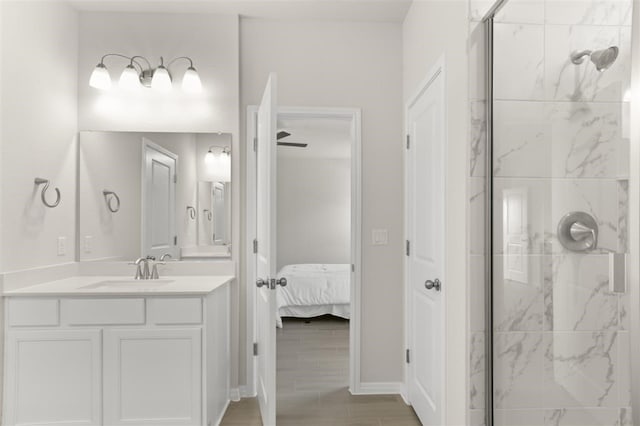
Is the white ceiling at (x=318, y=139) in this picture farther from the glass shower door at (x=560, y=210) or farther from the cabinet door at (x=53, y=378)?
the glass shower door at (x=560, y=210)

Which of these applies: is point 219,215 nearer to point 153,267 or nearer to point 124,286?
point 153,267

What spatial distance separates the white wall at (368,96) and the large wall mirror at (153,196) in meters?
0.51

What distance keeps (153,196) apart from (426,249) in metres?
1.92

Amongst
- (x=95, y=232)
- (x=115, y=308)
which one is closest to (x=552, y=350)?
(x=115, y=308)

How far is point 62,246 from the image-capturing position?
9.94ft

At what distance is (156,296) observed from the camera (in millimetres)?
2531

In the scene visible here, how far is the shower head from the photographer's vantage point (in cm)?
111

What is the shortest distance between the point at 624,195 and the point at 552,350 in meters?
0.60

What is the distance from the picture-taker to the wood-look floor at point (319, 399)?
283cm

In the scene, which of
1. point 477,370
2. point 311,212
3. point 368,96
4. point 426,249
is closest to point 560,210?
point 477,370

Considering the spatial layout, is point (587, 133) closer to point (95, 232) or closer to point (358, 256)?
point (358, 256)

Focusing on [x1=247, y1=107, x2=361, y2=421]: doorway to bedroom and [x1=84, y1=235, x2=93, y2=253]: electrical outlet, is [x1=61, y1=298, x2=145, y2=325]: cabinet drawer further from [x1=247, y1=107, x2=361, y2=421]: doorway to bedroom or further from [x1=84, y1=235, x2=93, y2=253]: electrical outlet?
[x1=247, y1=107, x2=361, y2=421]: doorway to bedroom

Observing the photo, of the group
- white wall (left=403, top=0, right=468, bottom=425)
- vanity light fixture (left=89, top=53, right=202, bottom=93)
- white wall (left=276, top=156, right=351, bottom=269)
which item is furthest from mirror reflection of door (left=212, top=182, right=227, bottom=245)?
white wall (left=276, top=156, right=351, bottom=269)

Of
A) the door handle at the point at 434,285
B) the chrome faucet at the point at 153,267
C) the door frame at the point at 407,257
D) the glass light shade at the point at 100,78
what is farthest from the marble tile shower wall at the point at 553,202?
the glass light shade at the point at 100,78
